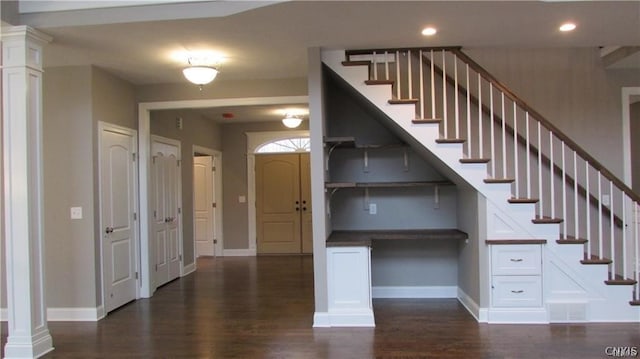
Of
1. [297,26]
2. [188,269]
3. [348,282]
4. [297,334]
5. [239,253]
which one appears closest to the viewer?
[297,26]

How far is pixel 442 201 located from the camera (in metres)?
5.06

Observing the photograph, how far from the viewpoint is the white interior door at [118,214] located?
4.72 meters

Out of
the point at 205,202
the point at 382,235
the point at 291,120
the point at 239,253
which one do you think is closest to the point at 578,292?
the point at 382,235

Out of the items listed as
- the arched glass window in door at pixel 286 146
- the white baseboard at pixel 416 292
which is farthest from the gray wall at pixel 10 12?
the arched glass window in door at pixel 286 146

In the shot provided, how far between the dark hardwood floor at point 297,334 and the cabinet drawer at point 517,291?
0.22 meters

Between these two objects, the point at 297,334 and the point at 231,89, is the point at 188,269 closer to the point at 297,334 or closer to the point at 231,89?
the point at 231,89

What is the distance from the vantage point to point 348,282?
413 centimetres

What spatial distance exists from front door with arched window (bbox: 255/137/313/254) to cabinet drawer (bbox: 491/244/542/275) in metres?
4.75

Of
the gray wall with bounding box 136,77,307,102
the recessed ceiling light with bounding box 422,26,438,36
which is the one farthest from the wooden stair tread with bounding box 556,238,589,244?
the gray wall with bounding box 136,77,307,102

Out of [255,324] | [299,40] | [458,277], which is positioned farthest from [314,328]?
[299,40]

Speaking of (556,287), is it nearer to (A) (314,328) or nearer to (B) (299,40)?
(A) (314,328)

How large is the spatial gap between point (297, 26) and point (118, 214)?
306 centimetres

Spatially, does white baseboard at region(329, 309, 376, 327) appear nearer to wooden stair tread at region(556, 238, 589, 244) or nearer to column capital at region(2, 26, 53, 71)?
wooden stair tread at region(556, 238, 589, 244)

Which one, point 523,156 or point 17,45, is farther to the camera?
point 523,156
